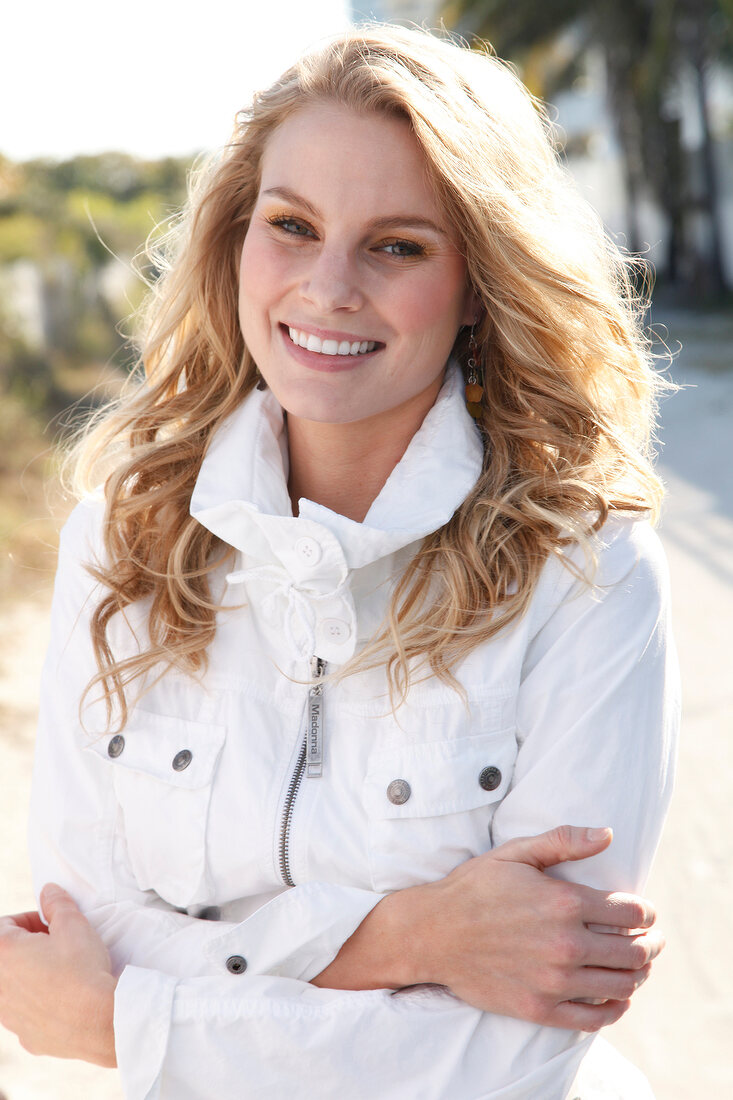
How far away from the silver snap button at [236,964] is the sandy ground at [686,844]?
4.52 feet

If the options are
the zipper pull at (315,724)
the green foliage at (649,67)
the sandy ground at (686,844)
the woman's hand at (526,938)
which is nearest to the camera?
the woman's hand at (526,938)

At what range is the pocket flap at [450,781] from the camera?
5.37 ft

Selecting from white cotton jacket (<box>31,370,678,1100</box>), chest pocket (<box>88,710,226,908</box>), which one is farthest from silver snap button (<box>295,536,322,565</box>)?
chest pocket (<box>88,710,226,908</box>)

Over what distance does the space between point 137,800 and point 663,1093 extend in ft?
5.58

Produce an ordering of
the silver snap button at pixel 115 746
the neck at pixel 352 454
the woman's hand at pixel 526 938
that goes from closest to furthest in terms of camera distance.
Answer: the woman's hand at pixel 526 938, the silver snap button at pixel 115 746, the neck at pixel 352 454

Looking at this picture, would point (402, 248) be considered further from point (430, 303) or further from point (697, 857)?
point (697, 857)

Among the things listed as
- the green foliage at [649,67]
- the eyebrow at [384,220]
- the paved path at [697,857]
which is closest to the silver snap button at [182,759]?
the eyebrow at [384,220]

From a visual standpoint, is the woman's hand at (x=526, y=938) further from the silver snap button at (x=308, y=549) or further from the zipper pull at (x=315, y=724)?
the silver snap button at (x=308, y=549)

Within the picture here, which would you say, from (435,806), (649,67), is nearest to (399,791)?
(435,806)

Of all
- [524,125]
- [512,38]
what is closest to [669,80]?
[512,38]

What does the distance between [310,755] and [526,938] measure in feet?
1.41

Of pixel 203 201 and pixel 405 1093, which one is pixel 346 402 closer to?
pixel 203 201

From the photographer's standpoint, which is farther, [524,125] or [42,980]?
[524,125]

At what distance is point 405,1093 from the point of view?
1.53m
